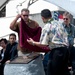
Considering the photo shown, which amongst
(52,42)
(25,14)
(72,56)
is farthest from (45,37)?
(72,56)

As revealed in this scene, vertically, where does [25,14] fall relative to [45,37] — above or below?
above

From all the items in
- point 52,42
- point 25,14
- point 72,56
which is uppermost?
point 25,14

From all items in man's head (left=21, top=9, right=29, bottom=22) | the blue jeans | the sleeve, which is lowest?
the blue jeans

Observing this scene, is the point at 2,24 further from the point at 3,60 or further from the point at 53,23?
the point at 53,23

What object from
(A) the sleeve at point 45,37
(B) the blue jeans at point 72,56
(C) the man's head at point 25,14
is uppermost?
(C) the man's head at point 25,14

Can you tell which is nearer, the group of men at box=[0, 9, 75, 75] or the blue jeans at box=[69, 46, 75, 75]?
the group of men at box=[0, 9, 75, 75]

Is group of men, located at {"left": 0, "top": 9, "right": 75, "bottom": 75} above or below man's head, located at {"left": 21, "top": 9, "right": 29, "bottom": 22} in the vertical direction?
below

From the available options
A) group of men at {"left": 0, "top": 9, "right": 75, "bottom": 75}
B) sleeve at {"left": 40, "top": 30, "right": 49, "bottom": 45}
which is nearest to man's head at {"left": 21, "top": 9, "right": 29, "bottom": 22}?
group of men at {"left": 0, "top": 9, "right": 75, "bottom": 75}

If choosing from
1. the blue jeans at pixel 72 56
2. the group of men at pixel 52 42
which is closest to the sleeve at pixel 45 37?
the group of men at pixel 52 42

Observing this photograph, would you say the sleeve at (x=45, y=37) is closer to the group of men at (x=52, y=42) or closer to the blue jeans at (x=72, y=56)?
the group of men at (x=52, y=42)

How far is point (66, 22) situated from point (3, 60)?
8.06 feet

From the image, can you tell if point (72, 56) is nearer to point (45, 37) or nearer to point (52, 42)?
point (52, 42)

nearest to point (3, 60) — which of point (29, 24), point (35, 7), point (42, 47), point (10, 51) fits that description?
point (10, 51)

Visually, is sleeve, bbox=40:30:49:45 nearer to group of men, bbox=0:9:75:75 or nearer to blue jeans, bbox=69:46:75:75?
group of men, bbox=0:9:75:75
